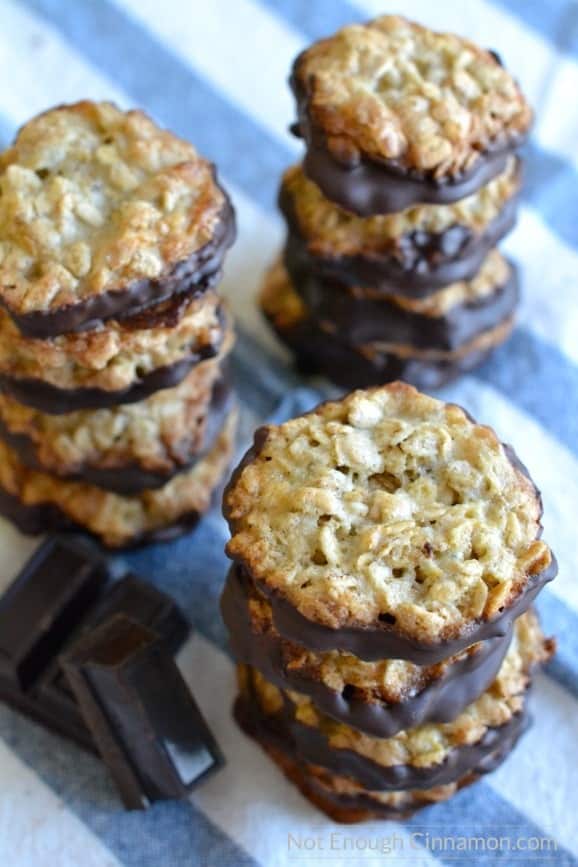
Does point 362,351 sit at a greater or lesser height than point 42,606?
greater

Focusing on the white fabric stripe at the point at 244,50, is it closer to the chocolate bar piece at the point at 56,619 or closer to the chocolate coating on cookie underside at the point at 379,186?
the chocolate coating on cookie underside at the point at 379,186

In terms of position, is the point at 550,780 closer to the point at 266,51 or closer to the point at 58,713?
the point at 58,713

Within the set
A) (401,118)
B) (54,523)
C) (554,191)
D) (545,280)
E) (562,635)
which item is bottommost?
(54,523)

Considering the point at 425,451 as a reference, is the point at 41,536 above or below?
below

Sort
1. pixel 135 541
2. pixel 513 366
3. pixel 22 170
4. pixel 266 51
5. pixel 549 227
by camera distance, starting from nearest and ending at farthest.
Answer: pixel 22 170 < pixel 135 541 < pixel 513 366 < pixel 549 227 < pixel 266 51

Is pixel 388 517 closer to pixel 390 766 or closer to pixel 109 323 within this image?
pixel 390 766

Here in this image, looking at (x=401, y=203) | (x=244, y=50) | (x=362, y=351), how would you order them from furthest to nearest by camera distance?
(x=244, y=50), (x=362, y=351), (x=401, y=203)

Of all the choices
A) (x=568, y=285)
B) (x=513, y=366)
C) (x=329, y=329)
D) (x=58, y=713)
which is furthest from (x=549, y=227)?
(x=58, y=713)

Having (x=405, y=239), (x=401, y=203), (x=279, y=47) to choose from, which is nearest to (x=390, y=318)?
(x=405, y=239)
